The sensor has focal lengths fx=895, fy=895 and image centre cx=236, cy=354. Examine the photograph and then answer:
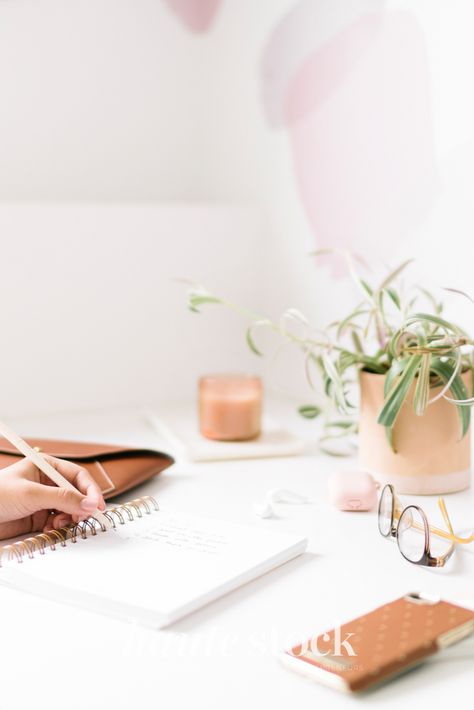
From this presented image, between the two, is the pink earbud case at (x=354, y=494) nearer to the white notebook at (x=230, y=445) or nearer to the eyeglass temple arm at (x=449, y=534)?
the eyeglass temple arm at (x=449, y=534)

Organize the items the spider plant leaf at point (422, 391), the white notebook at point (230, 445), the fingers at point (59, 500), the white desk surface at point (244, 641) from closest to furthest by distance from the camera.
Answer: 1. the white desk surface at point (244, 641)
2. the fingers at point (59, 500)
3. the spider plant leaf at point (422, 391)
4. the white notebook at point (230, 445)

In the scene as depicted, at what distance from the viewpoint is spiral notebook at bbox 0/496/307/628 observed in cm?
71

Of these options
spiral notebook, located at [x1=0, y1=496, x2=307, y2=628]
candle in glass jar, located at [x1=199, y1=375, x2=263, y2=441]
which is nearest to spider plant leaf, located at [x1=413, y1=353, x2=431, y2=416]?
spiral notebook, located at [x1=0, y1=496, x2=307, y2=628]

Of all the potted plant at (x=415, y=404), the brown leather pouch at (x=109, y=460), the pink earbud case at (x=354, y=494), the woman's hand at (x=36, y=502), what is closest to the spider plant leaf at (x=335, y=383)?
the potted plant at (x=415, y=404)

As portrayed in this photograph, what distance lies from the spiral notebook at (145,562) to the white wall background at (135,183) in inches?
26.5

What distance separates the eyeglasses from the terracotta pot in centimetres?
11

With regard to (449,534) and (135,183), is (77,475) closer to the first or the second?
(449,534)

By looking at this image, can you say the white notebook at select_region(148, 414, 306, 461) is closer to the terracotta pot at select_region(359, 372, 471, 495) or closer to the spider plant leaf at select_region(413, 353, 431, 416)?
the terracotta pot at select_region(359, 372, 471, 495)

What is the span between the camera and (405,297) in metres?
1.32

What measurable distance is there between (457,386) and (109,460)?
1.34ft

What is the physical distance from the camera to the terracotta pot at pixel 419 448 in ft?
3.34

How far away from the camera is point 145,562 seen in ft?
2.57

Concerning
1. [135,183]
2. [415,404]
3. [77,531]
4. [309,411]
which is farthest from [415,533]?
[135,183]

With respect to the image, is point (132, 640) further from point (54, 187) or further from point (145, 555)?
point (54, 187)
